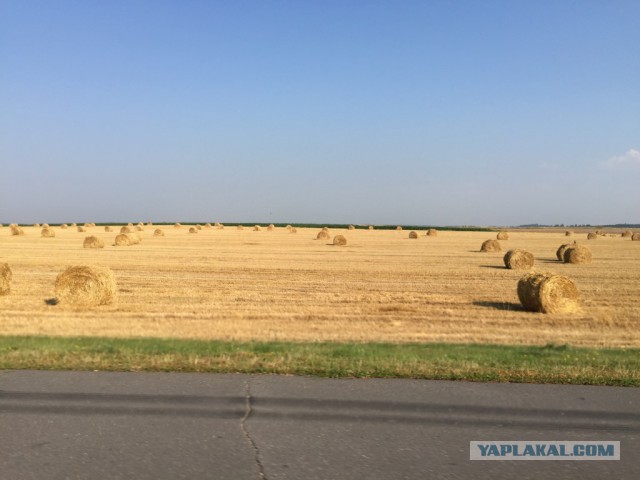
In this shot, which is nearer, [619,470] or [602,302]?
[619,470]

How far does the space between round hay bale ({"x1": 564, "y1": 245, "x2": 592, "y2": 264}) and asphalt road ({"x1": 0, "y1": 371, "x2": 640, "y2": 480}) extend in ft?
103

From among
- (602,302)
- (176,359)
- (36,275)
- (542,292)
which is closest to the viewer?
(176,359)

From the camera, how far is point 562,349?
11961mm

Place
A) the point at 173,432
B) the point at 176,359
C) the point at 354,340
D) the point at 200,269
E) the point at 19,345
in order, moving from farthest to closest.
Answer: the point at 200,269, the point at 354,340, the point at 19,345, the point at 176,359, the point at 173,432

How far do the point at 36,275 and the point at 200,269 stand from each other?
23.9 ft

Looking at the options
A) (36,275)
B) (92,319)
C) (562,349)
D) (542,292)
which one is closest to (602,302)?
(542,292)

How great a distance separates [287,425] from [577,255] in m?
34.5

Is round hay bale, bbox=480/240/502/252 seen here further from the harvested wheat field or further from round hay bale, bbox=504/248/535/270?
round hay bale, bbox=504/248/535/270

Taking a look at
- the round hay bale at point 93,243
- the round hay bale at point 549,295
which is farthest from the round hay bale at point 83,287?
the round hay bale at point 93,243

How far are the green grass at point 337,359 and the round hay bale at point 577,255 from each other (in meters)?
26.9

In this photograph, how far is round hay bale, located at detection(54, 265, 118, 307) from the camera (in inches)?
770

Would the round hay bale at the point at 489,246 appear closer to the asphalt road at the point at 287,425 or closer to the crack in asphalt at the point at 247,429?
the asphalt road at the point at 287,425

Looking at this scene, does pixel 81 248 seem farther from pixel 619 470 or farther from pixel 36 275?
pixel 619 470

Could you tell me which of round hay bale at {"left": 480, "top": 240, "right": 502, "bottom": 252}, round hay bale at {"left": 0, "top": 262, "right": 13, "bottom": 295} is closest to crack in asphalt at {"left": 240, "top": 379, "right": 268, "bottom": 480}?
round hay bale at {"left": 0, "top": 262, "right": 13, "bottom": 295}
